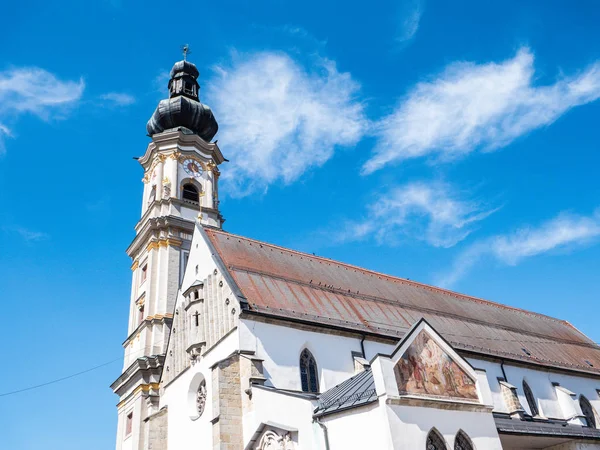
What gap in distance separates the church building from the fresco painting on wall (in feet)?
0.13

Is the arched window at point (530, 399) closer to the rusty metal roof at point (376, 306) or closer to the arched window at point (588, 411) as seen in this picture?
the rusty metal roof at point (376, 306)

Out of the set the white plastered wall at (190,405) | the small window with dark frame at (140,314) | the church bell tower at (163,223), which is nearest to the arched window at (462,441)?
the white plastered wall at (190,405)

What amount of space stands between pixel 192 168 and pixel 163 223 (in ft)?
19.9

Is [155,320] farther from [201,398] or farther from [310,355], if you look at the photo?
[310,355]

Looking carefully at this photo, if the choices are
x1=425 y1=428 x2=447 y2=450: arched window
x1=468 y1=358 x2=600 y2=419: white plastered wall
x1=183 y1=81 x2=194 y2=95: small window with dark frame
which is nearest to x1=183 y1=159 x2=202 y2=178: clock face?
x1=183 y1=81 x2=194 y2=95: small window with dark frame

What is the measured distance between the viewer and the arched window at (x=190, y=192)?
36.4 meters

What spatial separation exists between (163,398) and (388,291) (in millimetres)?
11610

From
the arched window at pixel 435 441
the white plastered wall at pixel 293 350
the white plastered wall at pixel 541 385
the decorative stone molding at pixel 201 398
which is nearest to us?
the arched window at pixel 435 441

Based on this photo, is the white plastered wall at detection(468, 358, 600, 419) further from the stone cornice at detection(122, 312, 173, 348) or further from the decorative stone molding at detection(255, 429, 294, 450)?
the stone cornice at detection(122, 312, 173, 348)

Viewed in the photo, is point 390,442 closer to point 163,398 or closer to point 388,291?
point 163,398

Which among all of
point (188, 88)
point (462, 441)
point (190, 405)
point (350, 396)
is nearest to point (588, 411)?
point (462, 441)

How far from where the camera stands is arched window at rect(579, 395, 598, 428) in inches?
1082

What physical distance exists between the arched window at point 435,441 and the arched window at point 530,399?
492 inches

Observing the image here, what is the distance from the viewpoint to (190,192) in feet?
120
